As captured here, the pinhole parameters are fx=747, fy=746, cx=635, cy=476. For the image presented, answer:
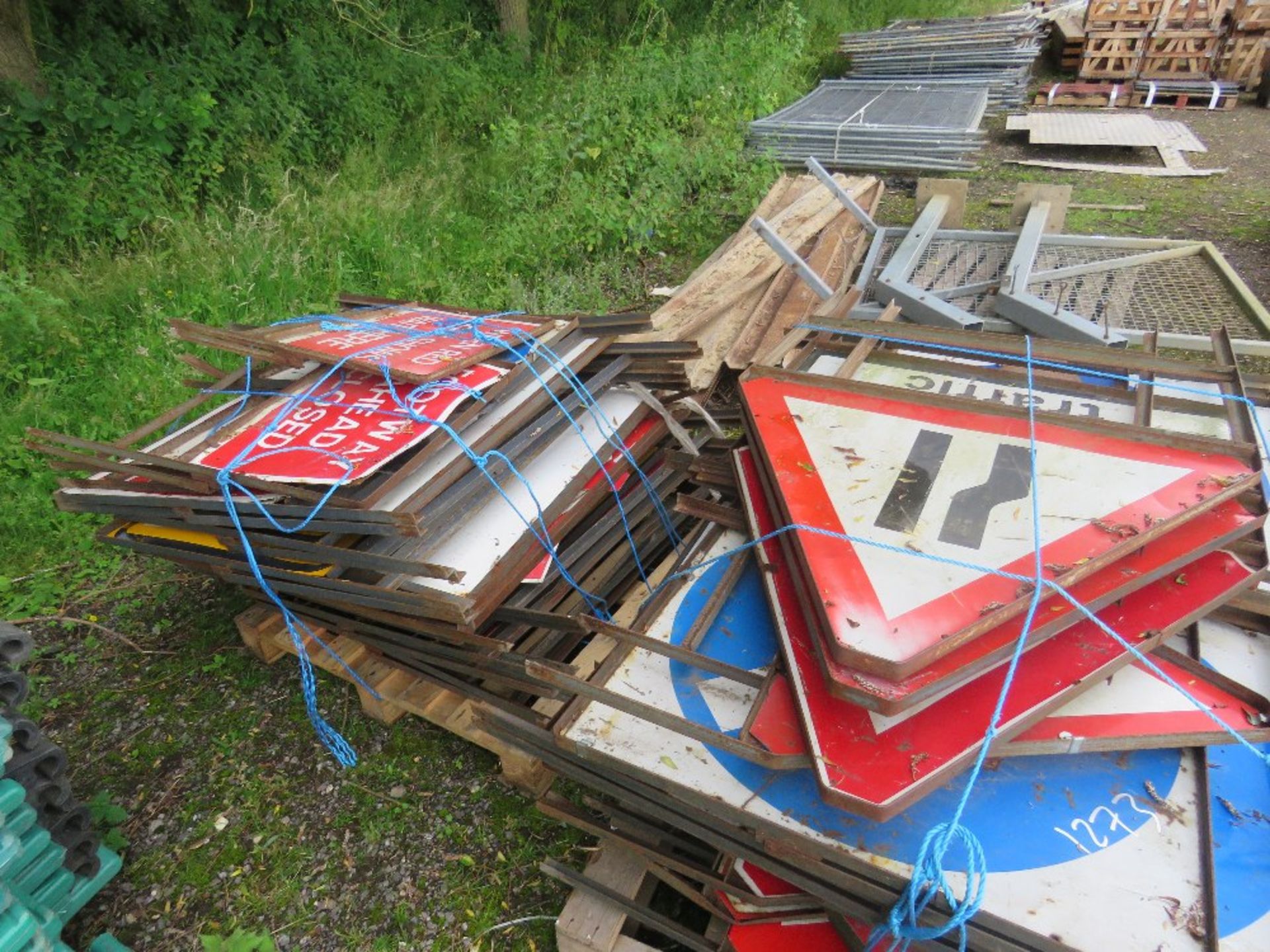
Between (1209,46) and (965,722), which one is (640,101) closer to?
(965,722)

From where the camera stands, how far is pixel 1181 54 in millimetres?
9445

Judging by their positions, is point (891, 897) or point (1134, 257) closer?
point (891, 897)

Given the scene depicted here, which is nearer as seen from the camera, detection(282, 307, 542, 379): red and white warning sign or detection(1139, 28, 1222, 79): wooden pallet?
detection(282, 307, 542, 379): red and white warning sign

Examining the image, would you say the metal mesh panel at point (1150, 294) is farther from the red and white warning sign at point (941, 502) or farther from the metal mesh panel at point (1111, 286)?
the red and white warning sign at point (941, 502)

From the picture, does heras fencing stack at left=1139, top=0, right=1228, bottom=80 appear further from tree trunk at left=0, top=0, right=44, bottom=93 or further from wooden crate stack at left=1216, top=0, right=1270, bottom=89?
tree trunk at left=0, top=0, right=44, bottom=93

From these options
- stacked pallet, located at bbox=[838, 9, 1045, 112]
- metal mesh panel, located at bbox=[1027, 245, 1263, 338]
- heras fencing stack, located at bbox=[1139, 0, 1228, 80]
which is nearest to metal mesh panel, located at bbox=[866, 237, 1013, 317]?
metal mesh panel, located at bbox=[1027, 245, 1263, 338]

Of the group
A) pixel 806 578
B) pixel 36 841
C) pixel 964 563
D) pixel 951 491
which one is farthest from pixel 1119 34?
pixel 36 841

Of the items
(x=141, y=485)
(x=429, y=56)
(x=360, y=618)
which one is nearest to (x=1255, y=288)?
(x=360, y=618)

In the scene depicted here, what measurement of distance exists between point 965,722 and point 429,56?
8.54 metres

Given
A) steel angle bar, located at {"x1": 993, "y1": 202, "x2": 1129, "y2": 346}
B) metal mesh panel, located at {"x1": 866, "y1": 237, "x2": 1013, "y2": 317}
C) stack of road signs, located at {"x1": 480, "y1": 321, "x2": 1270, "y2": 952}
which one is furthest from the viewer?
metal mesh panel, located at {"x1": 866, "y1": 237, "x2": 1013, "y2": 317}

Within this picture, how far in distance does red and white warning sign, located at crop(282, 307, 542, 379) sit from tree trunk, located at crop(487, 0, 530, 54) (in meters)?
7.12

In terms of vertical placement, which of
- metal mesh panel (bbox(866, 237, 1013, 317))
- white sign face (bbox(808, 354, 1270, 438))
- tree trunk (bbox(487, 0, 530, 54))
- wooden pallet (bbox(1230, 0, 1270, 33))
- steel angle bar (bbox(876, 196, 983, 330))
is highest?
tree trunk (bbox(487, 0, 530, 54))

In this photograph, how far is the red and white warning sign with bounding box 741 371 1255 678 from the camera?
1.75m

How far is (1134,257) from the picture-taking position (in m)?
4.71
